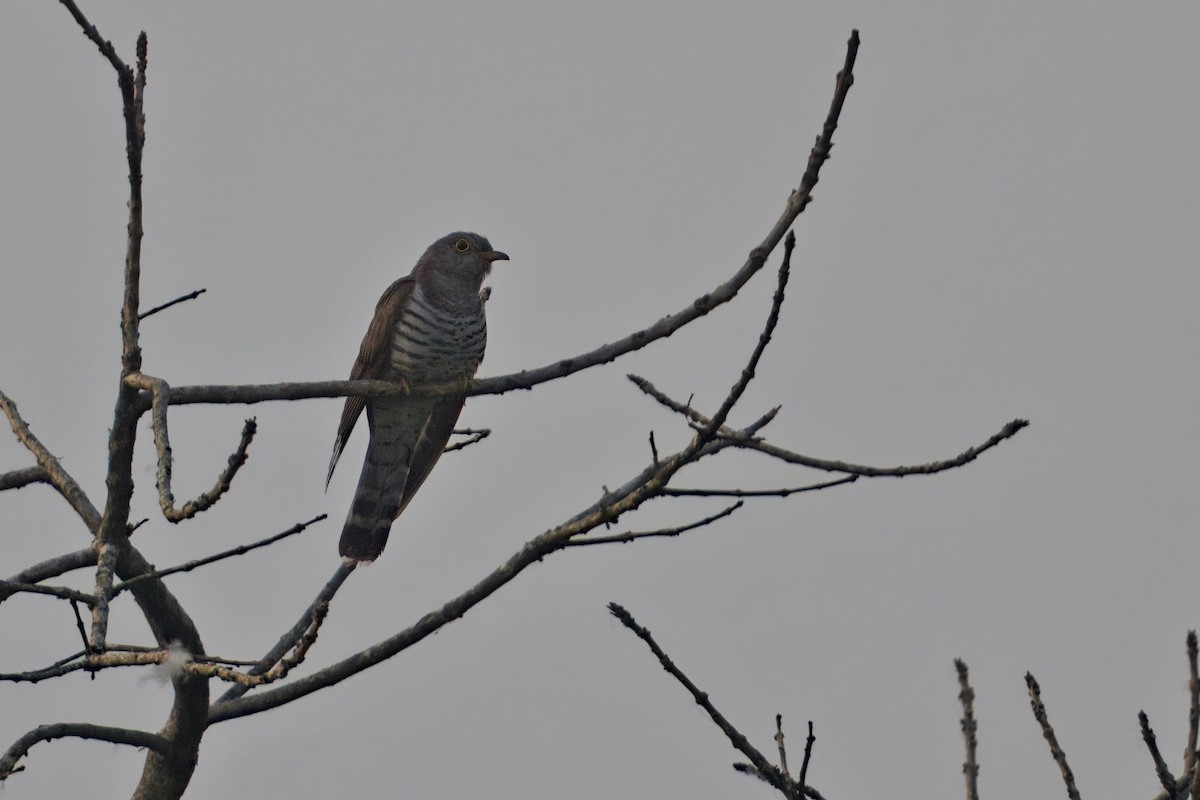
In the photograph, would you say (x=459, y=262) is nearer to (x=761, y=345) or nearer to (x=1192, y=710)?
(x=761, y=345)

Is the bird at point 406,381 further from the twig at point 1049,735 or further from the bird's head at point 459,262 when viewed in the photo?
the twig at point 1049,735

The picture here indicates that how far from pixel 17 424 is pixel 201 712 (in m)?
1.04

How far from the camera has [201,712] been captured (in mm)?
4199

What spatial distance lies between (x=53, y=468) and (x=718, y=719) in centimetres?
227

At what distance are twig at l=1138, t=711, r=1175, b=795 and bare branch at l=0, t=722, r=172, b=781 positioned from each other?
8.87 ft

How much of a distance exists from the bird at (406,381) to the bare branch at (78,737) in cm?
252

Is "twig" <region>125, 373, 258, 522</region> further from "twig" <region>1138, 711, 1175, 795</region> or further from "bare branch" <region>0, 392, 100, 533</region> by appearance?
"twig" <region>1138, 711, 1175, 795</region>

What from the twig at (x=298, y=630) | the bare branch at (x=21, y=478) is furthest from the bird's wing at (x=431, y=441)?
the bare branch at (x=21, y=478)

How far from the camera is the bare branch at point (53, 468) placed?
411 centimetres

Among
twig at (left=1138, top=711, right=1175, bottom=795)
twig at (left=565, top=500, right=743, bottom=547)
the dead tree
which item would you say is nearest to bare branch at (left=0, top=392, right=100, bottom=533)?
the dead tree

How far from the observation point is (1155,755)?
246 centimetres

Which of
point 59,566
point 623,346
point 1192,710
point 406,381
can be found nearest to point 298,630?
point 59,566

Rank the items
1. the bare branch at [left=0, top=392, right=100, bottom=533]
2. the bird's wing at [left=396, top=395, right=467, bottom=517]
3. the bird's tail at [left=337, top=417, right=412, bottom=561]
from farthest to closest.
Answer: the bird's wing at [left=396, top=395, right=467, bottom=517] → the bird's tail at [left=337, top=417, right=412, bottom=561] → the bare branch at [left=0, top=392, right=100, bottom=533]

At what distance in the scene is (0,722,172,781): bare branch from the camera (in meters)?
3.52
